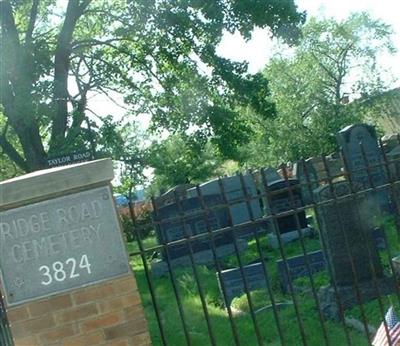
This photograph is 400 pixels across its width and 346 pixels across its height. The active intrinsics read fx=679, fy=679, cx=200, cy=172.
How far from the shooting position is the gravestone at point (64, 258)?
3.65 meters

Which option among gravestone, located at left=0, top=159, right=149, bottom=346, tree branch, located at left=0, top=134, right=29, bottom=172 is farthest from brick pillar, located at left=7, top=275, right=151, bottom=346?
tree branch, located at left=0, top=134, right=29, bottom=172

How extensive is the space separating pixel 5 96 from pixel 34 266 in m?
11.4

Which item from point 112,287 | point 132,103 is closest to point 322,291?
point 112,287

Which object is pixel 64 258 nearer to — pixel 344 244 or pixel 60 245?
pixel 60 245

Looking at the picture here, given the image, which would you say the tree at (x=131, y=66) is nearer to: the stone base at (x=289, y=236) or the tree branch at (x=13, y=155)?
the tree branch at (x=13, y=155)

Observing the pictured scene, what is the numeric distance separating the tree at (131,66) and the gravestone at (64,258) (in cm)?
1063

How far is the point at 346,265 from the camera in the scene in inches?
327

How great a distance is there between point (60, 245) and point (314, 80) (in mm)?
41430

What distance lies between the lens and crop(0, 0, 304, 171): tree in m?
14.6

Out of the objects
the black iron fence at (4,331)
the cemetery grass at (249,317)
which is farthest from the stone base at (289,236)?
the black iron fence at (4,331)

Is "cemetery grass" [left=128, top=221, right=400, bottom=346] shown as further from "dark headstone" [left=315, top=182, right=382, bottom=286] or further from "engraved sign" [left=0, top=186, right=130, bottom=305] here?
"engraved sign" [left=0, top=186, right=130, bottom=305]

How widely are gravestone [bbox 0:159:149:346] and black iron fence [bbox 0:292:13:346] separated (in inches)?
5.4

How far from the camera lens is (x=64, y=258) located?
3.69 meters

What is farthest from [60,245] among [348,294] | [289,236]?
[289,236]
